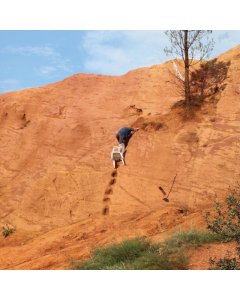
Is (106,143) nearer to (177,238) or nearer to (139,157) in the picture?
(139,157)

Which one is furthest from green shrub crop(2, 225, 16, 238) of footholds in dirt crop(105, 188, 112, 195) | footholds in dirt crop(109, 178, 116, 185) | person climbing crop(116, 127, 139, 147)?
person climbing crop(116, 127, 139, 147)

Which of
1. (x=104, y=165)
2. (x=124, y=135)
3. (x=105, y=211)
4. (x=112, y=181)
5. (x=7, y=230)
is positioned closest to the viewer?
(x=105, y=211)

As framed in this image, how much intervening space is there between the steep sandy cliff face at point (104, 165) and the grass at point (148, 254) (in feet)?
3.72

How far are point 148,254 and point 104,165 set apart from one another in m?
6.20

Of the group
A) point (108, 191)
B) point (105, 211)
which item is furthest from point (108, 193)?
point (105, 211)

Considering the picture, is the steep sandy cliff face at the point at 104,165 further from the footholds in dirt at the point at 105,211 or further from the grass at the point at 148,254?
the grass at the point at 148,254

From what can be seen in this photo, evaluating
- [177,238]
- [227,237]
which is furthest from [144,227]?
[227,237]

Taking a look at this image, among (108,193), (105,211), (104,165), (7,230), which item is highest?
(104,165)

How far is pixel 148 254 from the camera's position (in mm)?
7574

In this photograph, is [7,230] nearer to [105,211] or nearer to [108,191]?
[105,211]

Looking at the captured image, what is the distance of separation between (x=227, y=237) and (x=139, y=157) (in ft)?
24.3

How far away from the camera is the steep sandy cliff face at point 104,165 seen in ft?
35.3

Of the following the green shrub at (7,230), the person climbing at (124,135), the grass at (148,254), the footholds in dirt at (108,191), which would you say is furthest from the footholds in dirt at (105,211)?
the grass at (148,254)

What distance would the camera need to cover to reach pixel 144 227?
34.1ft
